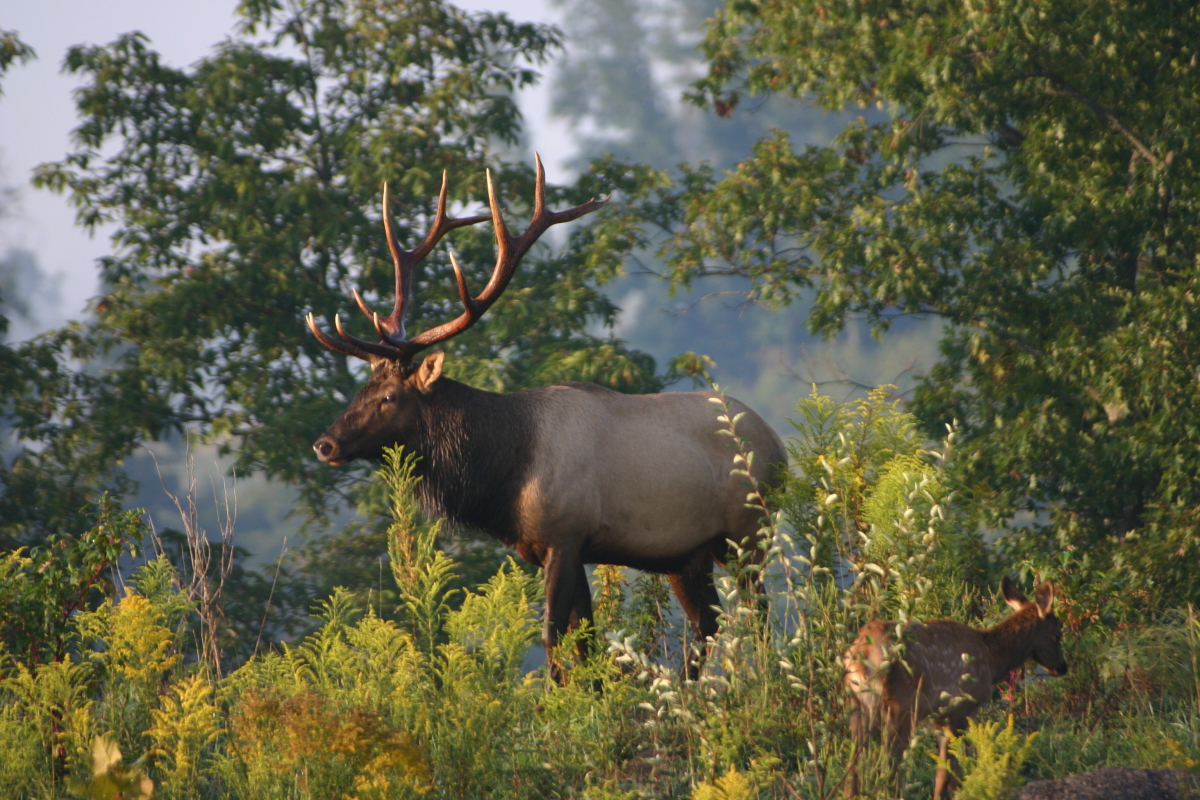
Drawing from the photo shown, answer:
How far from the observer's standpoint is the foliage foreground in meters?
3.67

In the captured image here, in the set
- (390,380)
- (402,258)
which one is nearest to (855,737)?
(390,380)

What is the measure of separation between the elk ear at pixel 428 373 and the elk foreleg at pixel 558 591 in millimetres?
1210

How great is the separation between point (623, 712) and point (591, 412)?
6.80 feet

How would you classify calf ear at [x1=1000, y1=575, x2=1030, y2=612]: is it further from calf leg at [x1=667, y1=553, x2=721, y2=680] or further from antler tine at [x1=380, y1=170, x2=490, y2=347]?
antler tine at [x1=380, y1=170, x2=490, y2=347]

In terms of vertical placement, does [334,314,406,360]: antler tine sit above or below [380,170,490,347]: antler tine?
below

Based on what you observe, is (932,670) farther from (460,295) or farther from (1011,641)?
(460,295)

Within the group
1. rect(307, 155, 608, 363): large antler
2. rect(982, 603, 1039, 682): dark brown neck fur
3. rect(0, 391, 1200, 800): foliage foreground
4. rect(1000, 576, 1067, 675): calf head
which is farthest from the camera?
rect(307, 155, 608, 363): large antler

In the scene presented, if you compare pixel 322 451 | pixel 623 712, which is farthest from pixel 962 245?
pixel 623 712

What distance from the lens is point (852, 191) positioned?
12.1 m

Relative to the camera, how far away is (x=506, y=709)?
4.11 meters

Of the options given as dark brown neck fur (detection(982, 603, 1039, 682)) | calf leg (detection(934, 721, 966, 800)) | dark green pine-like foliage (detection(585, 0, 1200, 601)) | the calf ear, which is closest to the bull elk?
the calf ear

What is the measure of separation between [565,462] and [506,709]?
82.5 inches

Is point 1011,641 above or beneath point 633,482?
beneath

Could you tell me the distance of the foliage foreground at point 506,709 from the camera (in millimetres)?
3674
